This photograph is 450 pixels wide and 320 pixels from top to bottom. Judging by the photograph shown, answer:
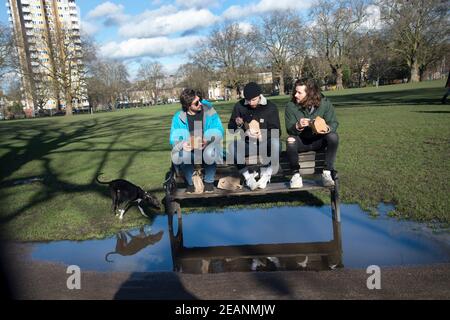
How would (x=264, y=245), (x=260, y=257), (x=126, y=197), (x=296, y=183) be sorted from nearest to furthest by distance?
1. (x=260, y=257)
2. (x=264, y=245)
3. (x=296, y=183)
4. (x=126, y=197)

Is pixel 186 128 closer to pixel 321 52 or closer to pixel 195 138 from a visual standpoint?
pixel 195 138

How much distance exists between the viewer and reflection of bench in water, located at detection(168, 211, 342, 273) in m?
4.44

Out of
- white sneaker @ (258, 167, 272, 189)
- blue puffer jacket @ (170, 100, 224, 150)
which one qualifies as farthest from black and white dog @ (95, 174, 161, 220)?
white sneaker @ (258, 167, 272, 189)

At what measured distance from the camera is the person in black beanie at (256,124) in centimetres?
589

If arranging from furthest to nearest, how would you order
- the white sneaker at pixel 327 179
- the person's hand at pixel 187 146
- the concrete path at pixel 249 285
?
the person's hand at pixel 187 146 → the white sneaker at pixel 327 179 → the concrete path at pixel 249 285

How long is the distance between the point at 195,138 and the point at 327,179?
6.53 feet

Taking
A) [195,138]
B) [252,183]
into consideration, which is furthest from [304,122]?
[195,138]

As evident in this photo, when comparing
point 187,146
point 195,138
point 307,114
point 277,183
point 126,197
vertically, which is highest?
point 307,114

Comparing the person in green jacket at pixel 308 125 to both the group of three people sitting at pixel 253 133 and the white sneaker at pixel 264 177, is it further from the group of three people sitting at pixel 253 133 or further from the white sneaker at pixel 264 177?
the white sneaker at pixel 264 177

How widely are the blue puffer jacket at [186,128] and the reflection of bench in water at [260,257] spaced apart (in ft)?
5.31

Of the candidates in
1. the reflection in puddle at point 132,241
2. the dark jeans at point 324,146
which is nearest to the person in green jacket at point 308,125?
the dark jeans at point 324,146

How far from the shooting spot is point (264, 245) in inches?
198

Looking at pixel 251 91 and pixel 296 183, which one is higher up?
pixel 251 91

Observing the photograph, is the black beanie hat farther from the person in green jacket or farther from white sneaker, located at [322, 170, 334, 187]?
white sneaker, located at [322, 170, 334, 187]
